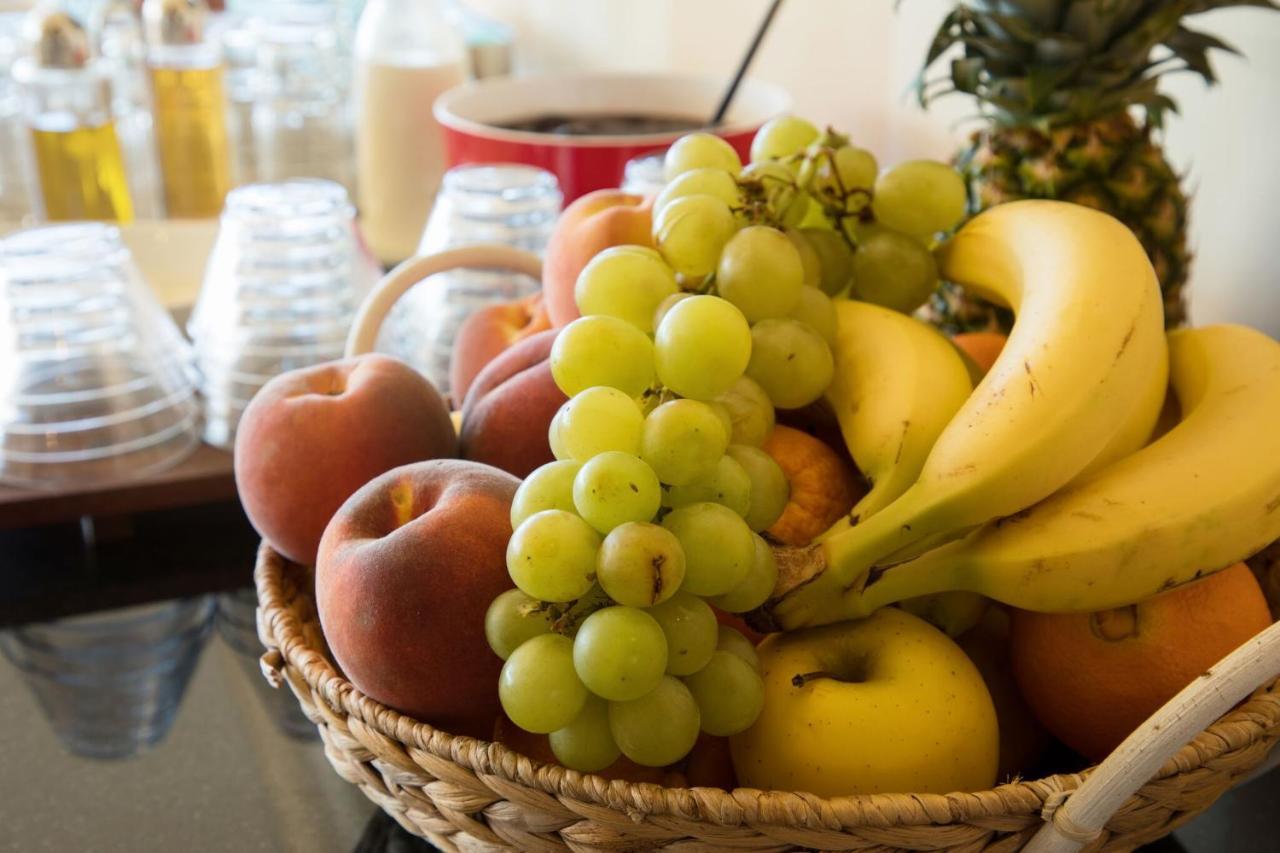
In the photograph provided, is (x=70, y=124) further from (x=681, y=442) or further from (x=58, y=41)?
(x=681, y=442)

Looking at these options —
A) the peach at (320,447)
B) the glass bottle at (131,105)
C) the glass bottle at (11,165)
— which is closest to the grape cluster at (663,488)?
the peach at (320,447)

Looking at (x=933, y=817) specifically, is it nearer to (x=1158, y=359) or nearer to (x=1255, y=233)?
(x=1158, y=359)

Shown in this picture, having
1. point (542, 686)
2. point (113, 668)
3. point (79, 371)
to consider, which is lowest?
point (113, 668)

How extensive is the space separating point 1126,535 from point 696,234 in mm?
220

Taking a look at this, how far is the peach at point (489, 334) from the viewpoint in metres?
0.74

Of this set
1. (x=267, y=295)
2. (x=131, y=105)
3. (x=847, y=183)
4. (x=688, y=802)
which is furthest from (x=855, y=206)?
(x=131, y=105)

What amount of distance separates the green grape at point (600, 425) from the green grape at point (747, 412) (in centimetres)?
6

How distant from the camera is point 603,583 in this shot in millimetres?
436

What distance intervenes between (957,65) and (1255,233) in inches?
9.0

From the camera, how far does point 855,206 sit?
625 millimetres

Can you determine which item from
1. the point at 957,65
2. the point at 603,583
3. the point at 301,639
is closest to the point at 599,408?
the point at 603,583

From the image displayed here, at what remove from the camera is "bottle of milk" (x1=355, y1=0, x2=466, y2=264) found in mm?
1311

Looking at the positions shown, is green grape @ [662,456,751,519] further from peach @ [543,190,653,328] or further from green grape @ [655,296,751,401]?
peach @ [543,190,653,328]

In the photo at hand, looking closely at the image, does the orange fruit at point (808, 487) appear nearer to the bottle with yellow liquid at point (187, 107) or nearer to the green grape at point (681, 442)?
the green grape at point (681, 442)
